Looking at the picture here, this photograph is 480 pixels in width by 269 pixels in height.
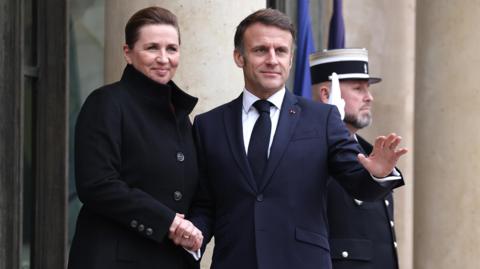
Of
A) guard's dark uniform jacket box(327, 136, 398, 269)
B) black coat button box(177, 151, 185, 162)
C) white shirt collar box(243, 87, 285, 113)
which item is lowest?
guard's dark uniform jacket box(327, 136, 398, 269)

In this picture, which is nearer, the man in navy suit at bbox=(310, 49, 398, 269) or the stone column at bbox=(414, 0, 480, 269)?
the man in navy suit at bbox=(310, 49, 398, 269)

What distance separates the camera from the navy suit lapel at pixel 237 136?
486 cm

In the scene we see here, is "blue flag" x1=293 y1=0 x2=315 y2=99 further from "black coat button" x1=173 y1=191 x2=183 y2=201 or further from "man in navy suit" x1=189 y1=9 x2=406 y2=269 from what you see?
"black coat button" x1=173 y1=191 x2=183 y2=201

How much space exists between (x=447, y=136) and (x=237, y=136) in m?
4.58

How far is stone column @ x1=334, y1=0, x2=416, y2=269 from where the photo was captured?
385 inches

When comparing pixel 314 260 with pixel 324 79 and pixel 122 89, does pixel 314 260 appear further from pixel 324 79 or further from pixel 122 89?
pixel 324 79

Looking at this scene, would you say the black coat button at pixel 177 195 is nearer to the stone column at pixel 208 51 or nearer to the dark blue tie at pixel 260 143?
the dark blue tie at pixel 260 143

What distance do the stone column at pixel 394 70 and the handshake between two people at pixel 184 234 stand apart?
519 centimetres

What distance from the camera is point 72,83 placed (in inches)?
332

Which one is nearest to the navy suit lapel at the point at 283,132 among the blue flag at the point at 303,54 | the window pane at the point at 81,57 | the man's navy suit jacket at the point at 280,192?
the man's navy suit jacket at the point at 280,192

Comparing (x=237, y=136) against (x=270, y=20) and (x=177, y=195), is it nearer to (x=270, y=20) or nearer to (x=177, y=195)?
(x=177, y=195)

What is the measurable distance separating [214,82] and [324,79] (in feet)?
3.11

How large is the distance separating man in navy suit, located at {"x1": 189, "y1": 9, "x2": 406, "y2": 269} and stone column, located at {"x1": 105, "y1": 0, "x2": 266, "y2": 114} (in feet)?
2.84

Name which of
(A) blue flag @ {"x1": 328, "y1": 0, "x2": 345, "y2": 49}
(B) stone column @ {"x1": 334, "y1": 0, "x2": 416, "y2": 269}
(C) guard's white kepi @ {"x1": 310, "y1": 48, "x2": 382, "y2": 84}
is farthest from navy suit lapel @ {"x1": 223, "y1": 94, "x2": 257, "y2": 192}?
(B) stone column @ {"x1": 334, "y1": 0, "x2": 416, "y2": 269}
